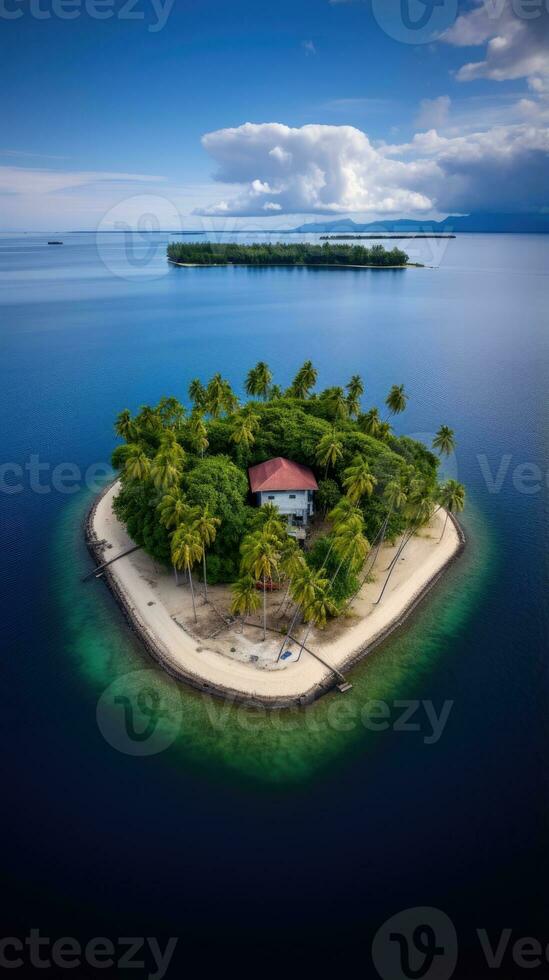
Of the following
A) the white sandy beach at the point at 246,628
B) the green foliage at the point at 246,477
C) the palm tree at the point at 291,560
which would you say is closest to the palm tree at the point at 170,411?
the green foliage at the point at 246,477

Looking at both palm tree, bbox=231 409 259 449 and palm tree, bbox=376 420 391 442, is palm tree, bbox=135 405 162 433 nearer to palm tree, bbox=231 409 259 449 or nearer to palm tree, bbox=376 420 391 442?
palm tree, bbox=231 409 259 449

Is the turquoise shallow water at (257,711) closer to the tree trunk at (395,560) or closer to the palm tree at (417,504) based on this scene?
the tree trunk at (395,560)

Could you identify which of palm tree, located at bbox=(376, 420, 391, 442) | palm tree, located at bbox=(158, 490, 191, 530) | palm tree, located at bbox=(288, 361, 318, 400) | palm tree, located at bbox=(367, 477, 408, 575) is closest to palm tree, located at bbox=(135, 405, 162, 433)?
palm tree, located at bbox=(158, 490, 191, 530)

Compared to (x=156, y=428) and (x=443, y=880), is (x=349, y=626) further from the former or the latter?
(x=156, y=428)

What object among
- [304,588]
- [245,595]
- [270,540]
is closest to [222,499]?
[270,540]

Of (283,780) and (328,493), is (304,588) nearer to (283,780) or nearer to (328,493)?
(283,780)
